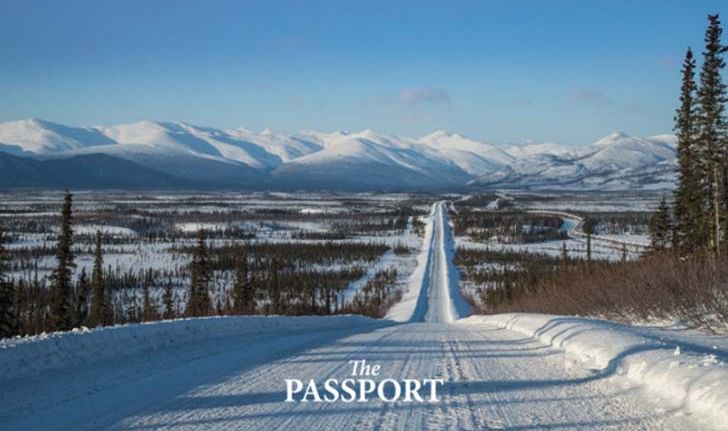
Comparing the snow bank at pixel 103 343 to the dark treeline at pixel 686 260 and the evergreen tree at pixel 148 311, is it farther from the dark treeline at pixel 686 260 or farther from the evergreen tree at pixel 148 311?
the evergreen tree at pixel 148 311

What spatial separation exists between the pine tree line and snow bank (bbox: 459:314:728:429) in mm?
29701

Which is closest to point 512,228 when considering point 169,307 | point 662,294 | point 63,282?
point 169,307

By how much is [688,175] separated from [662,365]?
134 ft

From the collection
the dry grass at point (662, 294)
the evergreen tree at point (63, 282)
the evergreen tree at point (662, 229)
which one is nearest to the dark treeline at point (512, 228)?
the evergreen tree at point (662, 229)

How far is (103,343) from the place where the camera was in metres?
10.2

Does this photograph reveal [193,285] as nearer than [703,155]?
No

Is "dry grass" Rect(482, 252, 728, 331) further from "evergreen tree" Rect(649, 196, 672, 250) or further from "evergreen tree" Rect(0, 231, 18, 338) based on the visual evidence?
"evergreen tree" Rect(0, 231, 18, 338)

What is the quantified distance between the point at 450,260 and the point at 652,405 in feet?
376

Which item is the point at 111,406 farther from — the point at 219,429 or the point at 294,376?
the point at 294,376

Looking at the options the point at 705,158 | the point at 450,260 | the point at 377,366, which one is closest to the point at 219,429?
the point at 377,366

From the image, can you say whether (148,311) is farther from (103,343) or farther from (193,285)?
(103,343)

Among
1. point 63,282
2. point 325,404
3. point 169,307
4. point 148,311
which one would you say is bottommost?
point 169,307

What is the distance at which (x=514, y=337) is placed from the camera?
51.4 feet

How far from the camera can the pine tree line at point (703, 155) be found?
38938mm
